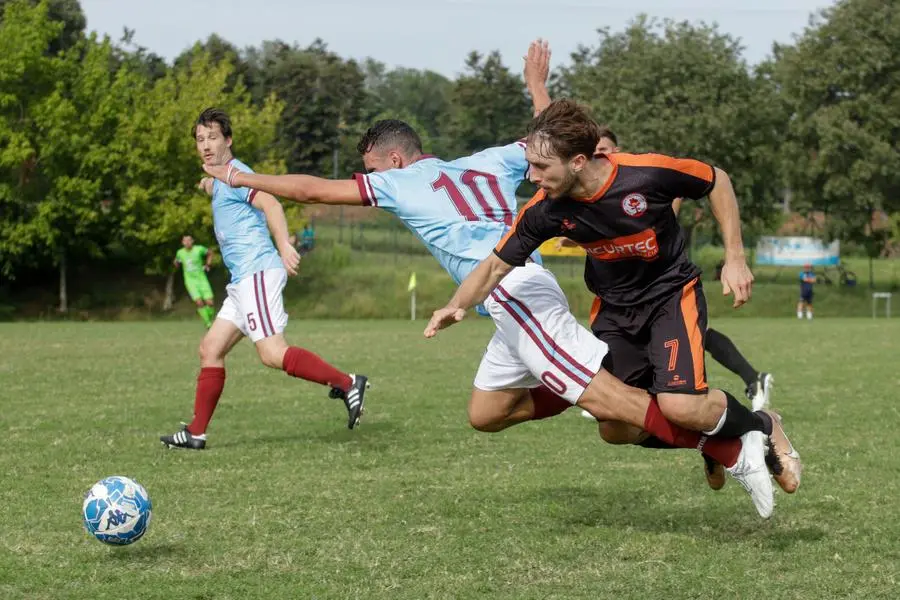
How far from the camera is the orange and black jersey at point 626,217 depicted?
17.5 feet

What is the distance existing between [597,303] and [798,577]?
1.87 metres

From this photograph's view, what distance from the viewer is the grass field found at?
467cm

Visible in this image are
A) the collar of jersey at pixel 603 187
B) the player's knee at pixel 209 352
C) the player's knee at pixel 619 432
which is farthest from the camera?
the player's knee at pixel 209 352

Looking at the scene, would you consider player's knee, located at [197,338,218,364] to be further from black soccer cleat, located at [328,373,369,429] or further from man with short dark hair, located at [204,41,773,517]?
man with short dark hair, located at [204,41,773,517]

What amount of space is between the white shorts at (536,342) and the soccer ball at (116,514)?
1.86 m

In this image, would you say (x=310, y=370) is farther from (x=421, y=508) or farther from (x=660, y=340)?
(x=660, y=340)

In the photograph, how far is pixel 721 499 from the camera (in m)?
6.37

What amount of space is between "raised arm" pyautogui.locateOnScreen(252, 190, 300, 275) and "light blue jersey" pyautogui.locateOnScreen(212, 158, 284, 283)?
124 millimetres

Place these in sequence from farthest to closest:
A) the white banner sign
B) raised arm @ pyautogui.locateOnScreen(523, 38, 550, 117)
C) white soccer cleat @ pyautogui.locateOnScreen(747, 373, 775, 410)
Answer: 1. the white banner sign
2. white soccer cleat @ pyautogui.locateOnScreen(747, 373, 775, 410)
3. raised arm @ pyautogui.locateOnScreen(523, 38, 550, 117)

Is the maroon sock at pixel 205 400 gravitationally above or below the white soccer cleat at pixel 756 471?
below

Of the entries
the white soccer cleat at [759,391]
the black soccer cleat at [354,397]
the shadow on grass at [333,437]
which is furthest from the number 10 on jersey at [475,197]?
the white soccer cleat at [759,391]

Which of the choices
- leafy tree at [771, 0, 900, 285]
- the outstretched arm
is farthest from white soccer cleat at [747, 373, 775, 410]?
leafy tree at [771, 0, 900, 285]

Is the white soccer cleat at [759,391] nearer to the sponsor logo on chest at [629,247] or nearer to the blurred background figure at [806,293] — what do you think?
the sponsor logo on chest at [629,247]

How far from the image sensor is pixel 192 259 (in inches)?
1037
